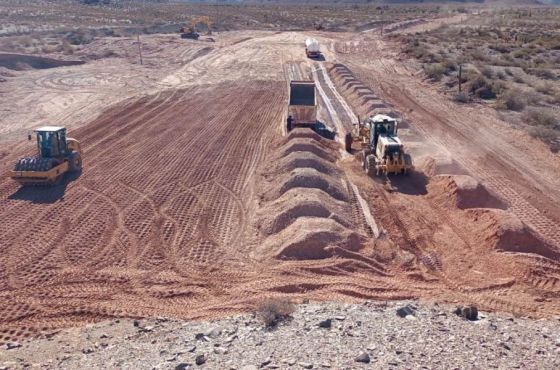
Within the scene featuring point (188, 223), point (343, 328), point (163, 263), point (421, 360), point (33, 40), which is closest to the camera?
point (421, 360)

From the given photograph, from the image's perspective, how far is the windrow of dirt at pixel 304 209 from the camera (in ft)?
57.2

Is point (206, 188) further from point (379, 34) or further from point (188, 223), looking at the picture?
point (379, 34)

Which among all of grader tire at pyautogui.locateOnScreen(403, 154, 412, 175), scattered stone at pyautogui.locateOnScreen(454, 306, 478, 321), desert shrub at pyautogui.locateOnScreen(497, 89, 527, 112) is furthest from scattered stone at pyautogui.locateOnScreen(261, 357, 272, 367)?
desert shrub at pyautogui.locateOnScreen(497, 89, 527, 112)

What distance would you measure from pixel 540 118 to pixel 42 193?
81.5ft

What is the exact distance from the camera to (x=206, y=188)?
23.0 meters

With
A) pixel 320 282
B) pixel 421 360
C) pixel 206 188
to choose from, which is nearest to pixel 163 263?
pixel 320 282

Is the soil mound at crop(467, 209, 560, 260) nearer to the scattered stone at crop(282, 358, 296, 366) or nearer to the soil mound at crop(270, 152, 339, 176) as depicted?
the soil mound at crop(270, 152, 339, 176)

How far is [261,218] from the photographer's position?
778 inches

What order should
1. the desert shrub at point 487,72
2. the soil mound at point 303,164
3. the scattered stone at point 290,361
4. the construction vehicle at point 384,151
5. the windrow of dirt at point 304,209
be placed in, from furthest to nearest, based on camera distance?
the desert shrub at point 487,72 < the construction vehicle at point 384,151 < the soil mound at point 303,164 < the windrow of dirt at point 304,209 < the scattered stone at point 290,361

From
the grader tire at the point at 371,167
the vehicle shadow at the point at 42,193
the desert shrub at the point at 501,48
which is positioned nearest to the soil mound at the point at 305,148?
the grader tire at the point at 371,167

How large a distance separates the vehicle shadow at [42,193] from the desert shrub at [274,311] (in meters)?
11.7

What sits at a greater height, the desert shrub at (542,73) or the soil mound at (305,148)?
the desert shrub at (542,73)

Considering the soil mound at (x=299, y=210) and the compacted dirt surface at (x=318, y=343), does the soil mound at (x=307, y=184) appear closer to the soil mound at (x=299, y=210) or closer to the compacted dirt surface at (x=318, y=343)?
the soil mound at (x=299, y=210)

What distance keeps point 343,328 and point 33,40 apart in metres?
63.4
